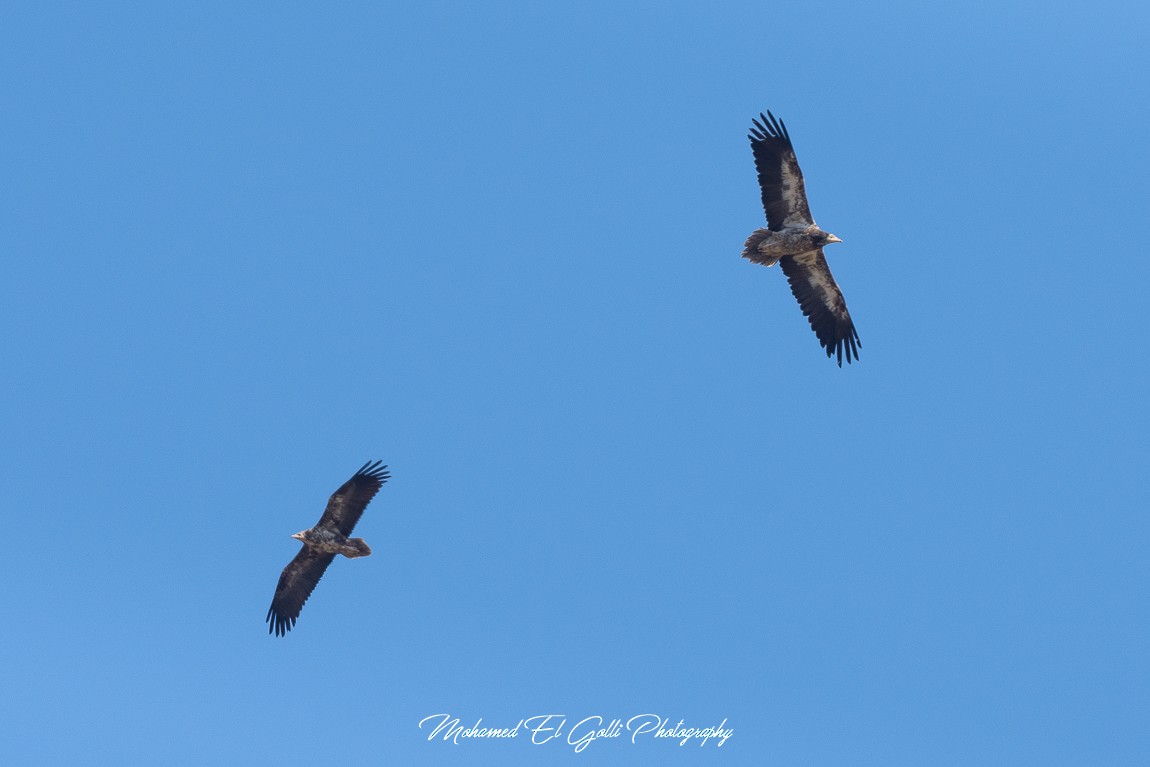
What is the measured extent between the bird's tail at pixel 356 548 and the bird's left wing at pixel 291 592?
67.5 inches

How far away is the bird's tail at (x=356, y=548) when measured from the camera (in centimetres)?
3175

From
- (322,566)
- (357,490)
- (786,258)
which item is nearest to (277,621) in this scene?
(322,566)

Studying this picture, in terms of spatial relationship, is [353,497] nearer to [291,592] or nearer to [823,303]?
[291,592]

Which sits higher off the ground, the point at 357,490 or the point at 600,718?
the point at 357,490

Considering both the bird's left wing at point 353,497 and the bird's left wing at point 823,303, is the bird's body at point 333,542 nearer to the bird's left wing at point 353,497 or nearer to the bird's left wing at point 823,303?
the bird's left wing at point 353,497

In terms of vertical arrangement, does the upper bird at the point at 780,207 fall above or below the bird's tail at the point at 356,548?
above

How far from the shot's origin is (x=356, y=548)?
104 feet

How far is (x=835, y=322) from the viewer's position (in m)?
32.3

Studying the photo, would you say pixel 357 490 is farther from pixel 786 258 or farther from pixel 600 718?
pixel 786 258

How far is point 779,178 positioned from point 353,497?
32.9ft

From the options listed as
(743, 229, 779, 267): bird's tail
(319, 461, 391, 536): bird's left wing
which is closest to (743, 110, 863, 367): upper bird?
(743, 229, 779, 267): bird's tail

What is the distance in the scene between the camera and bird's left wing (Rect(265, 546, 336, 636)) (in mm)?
33500

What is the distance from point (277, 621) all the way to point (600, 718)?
703cm

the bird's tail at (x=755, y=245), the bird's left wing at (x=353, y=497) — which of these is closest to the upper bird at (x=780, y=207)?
the bird's tail at (x=755, y=245)
